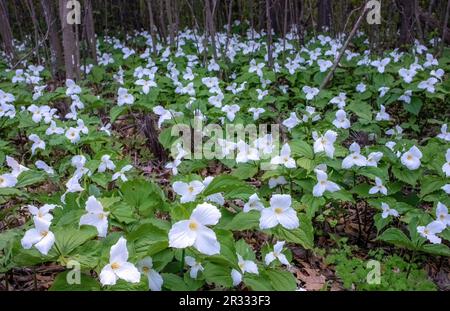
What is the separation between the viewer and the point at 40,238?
139 cm

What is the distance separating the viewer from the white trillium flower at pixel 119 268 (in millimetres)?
1328

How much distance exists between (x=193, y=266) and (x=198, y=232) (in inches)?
11.6

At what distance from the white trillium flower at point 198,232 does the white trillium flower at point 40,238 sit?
393 mm

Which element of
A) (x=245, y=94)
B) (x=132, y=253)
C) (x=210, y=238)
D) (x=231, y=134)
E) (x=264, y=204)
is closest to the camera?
(x=210, y=238)

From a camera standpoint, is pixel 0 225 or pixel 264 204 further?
pixel 0 225

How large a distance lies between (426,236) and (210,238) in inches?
46.9

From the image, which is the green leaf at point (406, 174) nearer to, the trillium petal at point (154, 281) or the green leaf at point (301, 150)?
the green leaf at point (301, 150)

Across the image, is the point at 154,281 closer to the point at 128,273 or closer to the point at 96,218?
the point at 128,273

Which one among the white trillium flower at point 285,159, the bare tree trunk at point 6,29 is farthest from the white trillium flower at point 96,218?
the bare tree trunk at point 6,29

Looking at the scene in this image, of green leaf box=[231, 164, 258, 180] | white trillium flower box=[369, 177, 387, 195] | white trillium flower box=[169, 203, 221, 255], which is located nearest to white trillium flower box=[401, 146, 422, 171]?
white trillium flower box=[369, 177, 387, 195]

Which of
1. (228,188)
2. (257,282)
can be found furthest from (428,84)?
(257,282)

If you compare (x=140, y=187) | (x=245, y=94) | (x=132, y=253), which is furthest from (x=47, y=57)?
(x=132, y=253)

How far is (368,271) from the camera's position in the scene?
2199mm

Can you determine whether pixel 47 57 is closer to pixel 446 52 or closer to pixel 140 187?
pixel 140 187
